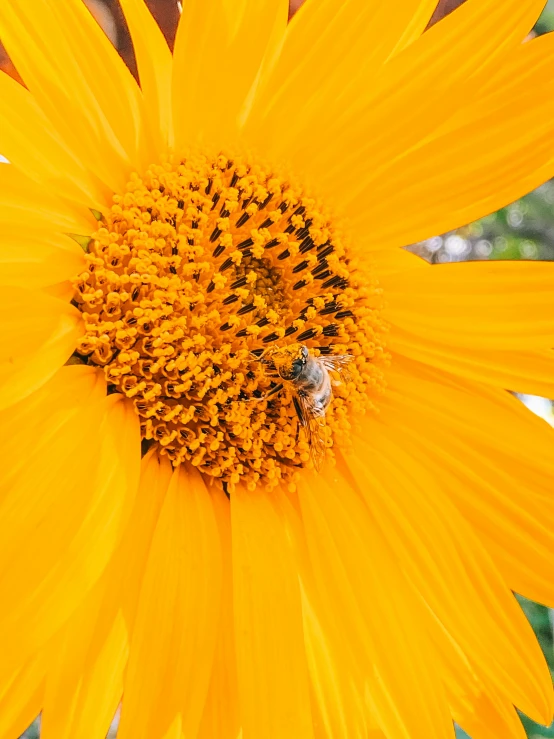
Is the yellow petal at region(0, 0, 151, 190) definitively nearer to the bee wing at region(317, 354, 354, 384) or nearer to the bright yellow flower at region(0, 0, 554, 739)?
the bright yellow flower at region(0, 0, 554, 739)

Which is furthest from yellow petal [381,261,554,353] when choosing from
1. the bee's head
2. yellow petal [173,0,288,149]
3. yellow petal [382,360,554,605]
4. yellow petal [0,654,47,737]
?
yellow petal [0,654,47,737]

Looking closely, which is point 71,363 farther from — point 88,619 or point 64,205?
point 88,619

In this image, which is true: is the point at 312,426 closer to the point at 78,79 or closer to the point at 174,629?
the point at 174,629

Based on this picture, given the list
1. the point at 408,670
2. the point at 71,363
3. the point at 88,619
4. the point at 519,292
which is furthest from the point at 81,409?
the point at 519,292

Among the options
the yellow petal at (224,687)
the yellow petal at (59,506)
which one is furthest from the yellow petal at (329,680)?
the yellow petal at (59,506)

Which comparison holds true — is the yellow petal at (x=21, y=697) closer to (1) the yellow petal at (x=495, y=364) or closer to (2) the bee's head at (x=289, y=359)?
(2) the bee's head at (x=289, y=359)
